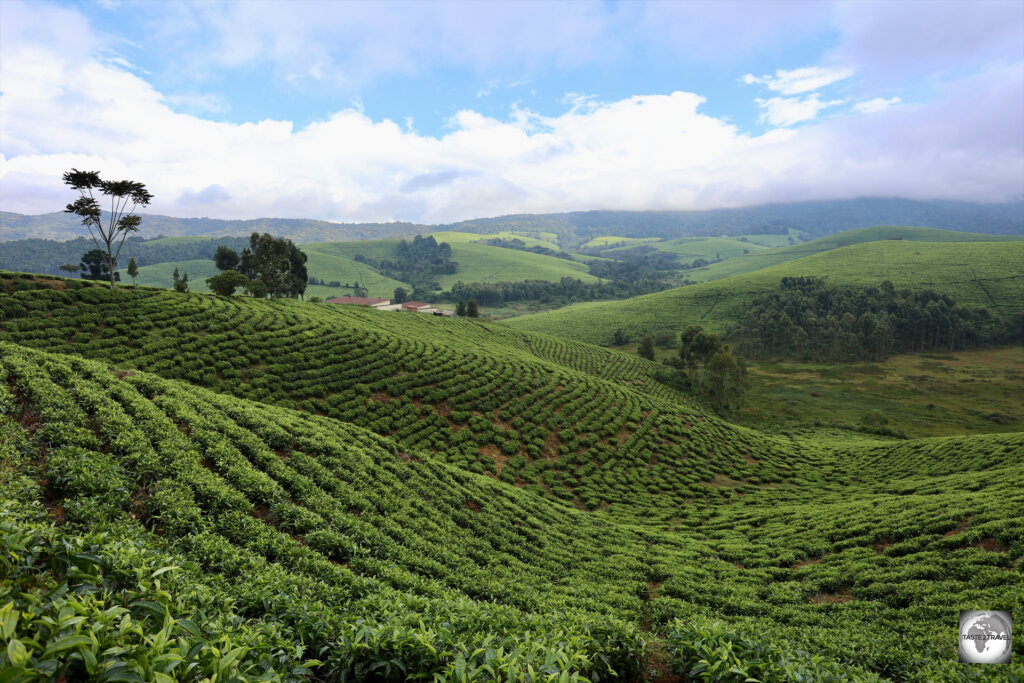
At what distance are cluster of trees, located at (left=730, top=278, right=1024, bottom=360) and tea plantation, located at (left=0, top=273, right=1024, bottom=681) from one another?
9371cm

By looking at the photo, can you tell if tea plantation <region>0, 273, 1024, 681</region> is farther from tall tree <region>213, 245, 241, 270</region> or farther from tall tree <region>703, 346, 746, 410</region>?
tall tree <region>213, 245, 241, 270</region>

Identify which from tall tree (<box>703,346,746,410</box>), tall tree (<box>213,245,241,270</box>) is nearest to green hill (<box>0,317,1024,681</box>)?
tall tree (<box>703,346,746,410</box>)

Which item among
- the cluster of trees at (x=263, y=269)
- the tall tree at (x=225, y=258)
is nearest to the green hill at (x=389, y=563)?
the cluster of trees at (x=263, y=269)

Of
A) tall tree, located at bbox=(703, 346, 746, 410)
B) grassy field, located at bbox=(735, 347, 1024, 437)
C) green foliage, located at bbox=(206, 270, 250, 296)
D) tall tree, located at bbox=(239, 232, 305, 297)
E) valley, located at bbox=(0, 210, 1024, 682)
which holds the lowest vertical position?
grassy field, located at bbox=(735, 347, 1024, 437)

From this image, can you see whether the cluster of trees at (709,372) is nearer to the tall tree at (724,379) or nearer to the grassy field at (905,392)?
the tall tree at (724,379)

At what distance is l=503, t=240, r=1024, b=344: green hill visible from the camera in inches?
4966

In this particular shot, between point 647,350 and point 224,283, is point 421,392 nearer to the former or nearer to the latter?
point 224,283

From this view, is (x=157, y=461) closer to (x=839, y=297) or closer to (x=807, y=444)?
(x=807, y=444)

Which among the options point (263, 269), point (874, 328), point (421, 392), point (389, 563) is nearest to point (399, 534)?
point (389, 563)

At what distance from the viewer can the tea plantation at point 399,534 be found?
4391mm

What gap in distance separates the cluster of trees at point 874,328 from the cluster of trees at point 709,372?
4877 centimetres

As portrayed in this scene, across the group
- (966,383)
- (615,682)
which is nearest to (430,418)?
(615,682)

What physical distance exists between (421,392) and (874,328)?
130274 millimetres

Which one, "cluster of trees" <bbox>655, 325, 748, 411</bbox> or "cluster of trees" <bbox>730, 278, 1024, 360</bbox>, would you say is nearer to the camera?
"cluster of trees" <bbox>655, 325, 748, 411</bbox>
